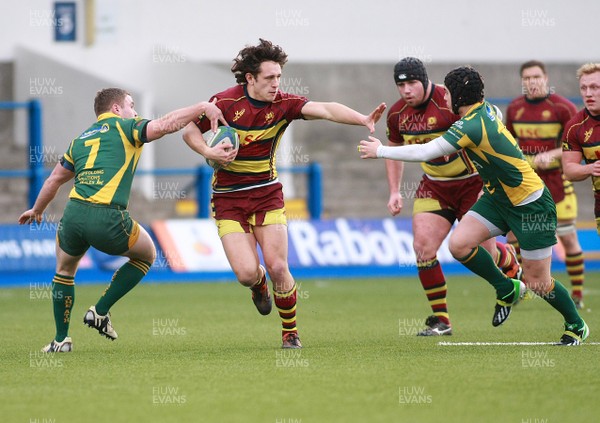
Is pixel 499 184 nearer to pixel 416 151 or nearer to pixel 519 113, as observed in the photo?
pixel 416 151

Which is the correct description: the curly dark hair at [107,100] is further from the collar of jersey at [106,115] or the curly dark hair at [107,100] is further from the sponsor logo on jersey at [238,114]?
the sponsor logo on jersey at [238,114]

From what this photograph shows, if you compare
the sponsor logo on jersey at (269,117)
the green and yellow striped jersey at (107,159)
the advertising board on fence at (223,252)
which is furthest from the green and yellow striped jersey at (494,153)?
the advertising board on fence at (223,252)

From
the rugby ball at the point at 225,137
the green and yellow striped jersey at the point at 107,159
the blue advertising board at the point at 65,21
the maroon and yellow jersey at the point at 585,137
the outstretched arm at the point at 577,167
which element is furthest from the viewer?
the blue advertising board at the point at 65,21

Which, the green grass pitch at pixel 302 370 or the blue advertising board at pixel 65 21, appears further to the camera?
the blue advertising board at pixel 65 21

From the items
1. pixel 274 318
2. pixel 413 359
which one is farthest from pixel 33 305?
pixel 413 359

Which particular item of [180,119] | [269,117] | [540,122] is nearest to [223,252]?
[540,122]

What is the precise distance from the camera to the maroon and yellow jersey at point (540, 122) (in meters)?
12.1

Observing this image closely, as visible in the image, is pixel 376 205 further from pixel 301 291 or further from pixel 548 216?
pixel 548 216

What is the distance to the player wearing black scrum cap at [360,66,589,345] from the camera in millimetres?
8062

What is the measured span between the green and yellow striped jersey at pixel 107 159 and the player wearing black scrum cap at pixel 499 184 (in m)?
1.69

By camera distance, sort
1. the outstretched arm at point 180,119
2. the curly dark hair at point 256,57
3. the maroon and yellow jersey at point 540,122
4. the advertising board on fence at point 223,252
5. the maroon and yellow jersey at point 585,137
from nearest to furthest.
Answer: the outstretched arm at point 180,119
the curly dark hair at point 256,57
the maroon and yellow jersey at point 585,137
the maroon and yellow jersey at point 540,122
the advertising board on fence at point 223,252

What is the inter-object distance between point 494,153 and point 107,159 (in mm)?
2769

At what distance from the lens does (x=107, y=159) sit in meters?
8.23

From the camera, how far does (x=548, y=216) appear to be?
27.2ft
